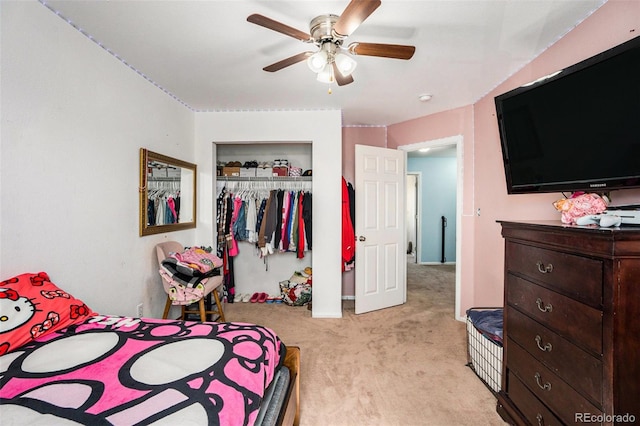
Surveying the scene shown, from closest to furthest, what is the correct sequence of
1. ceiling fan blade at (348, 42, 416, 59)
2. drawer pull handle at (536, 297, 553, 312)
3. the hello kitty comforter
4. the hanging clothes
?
the hello kitty comforter < drawer pull handle at (536, 297, 553, 312) < ceiling fan blade at (348, 42, 416, 59) < the hanging clothes

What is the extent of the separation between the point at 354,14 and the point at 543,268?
1461mm

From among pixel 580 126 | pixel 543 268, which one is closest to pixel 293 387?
pixel 543 268

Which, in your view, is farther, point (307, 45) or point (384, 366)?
point (384, 366)

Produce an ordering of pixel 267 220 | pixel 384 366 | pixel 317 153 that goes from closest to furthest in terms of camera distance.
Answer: pixel 384 366, pixel 317 153, pixel 267 220

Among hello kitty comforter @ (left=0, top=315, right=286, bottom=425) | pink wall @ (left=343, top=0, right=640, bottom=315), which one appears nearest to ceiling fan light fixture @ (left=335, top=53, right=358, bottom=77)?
pink wall @ (left=343, top=0, right=640, bottom=315)

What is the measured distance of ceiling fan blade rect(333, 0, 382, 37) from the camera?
3.74ft

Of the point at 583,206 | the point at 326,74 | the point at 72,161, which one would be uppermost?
Answer: the point at 326,74

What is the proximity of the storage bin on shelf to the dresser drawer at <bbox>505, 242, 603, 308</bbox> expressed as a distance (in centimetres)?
64

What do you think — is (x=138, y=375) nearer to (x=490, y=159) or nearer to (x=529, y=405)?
(x=529, y=405)

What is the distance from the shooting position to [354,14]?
1217 mm

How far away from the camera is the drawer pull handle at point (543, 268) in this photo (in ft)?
4.18

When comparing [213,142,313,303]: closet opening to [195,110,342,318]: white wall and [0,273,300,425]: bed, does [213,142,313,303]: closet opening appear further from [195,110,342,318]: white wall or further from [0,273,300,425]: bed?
[0,273,300,425]: bed

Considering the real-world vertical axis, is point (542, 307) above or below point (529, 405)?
above

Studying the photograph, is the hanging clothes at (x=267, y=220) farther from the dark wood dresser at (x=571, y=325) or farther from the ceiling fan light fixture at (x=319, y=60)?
the dark wood dresser at (x=571, y=325)
